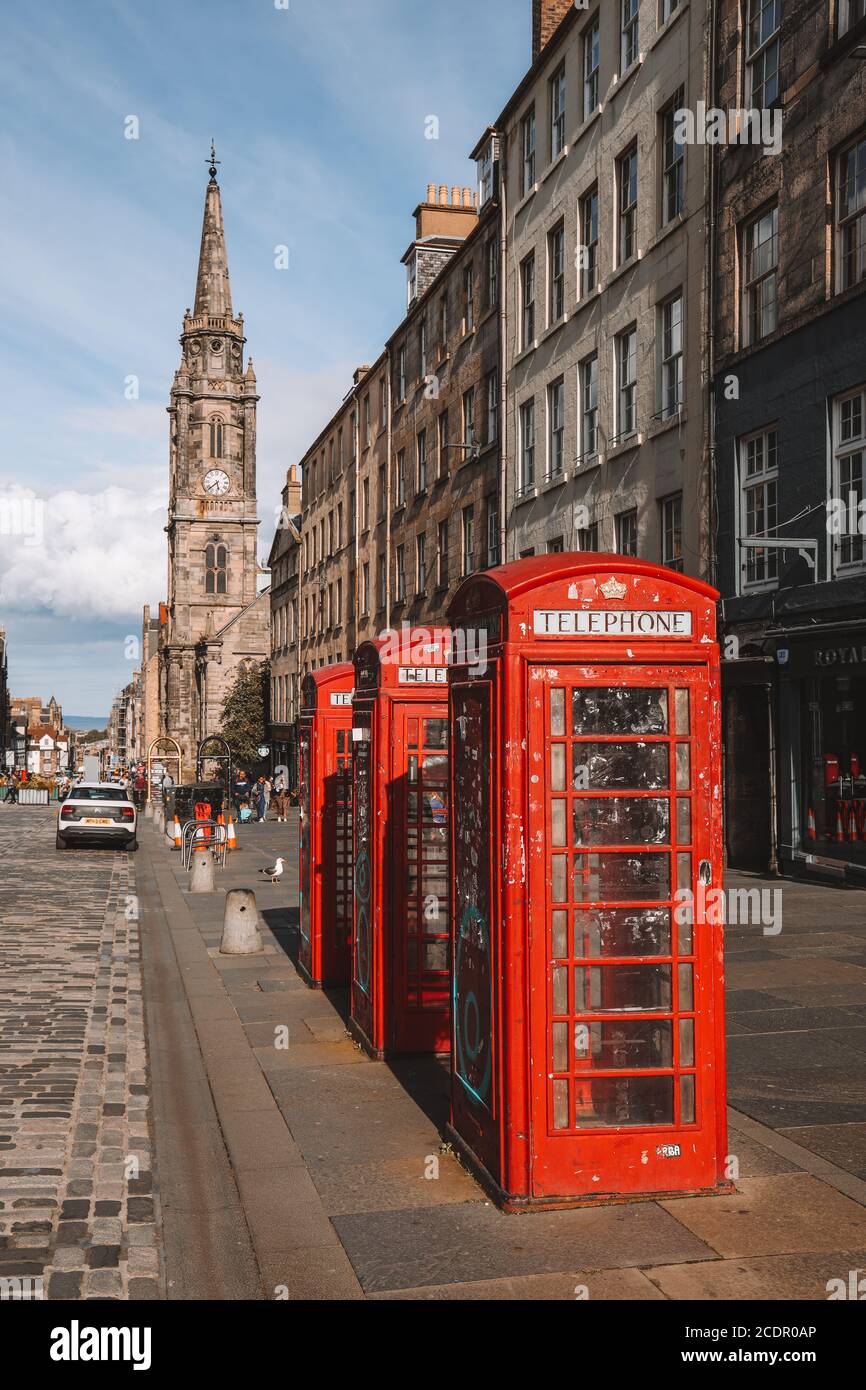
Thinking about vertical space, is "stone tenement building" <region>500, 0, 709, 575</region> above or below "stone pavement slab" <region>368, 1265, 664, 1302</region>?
above

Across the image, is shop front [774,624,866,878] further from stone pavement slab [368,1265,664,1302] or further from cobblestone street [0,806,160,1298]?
stone pavement slab [368,1265,664,1302]

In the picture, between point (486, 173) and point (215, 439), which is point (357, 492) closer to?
point (486, 173)

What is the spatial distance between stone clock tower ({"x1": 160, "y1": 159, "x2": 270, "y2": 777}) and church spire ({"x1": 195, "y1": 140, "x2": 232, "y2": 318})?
8cm

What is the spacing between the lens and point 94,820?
2886 centimetres

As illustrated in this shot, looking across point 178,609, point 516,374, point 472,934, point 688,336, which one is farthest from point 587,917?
point 178,609

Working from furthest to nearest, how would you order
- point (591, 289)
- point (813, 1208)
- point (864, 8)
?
point (591, 289), point (864, 8), point (813, 1208)

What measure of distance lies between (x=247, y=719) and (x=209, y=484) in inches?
1351

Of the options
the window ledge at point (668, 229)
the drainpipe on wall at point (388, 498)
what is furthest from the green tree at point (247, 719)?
the window ledge at point (668, 229)

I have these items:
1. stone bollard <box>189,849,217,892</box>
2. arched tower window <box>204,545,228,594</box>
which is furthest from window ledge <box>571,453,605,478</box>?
arched tower window <box>204,545,228,594</box>

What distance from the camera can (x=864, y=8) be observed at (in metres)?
16.6

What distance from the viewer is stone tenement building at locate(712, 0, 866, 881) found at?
17078 millimetres

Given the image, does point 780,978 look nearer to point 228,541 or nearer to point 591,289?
point 591,289

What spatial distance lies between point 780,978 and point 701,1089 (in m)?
5.51

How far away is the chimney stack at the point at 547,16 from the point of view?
2816 centimetres
